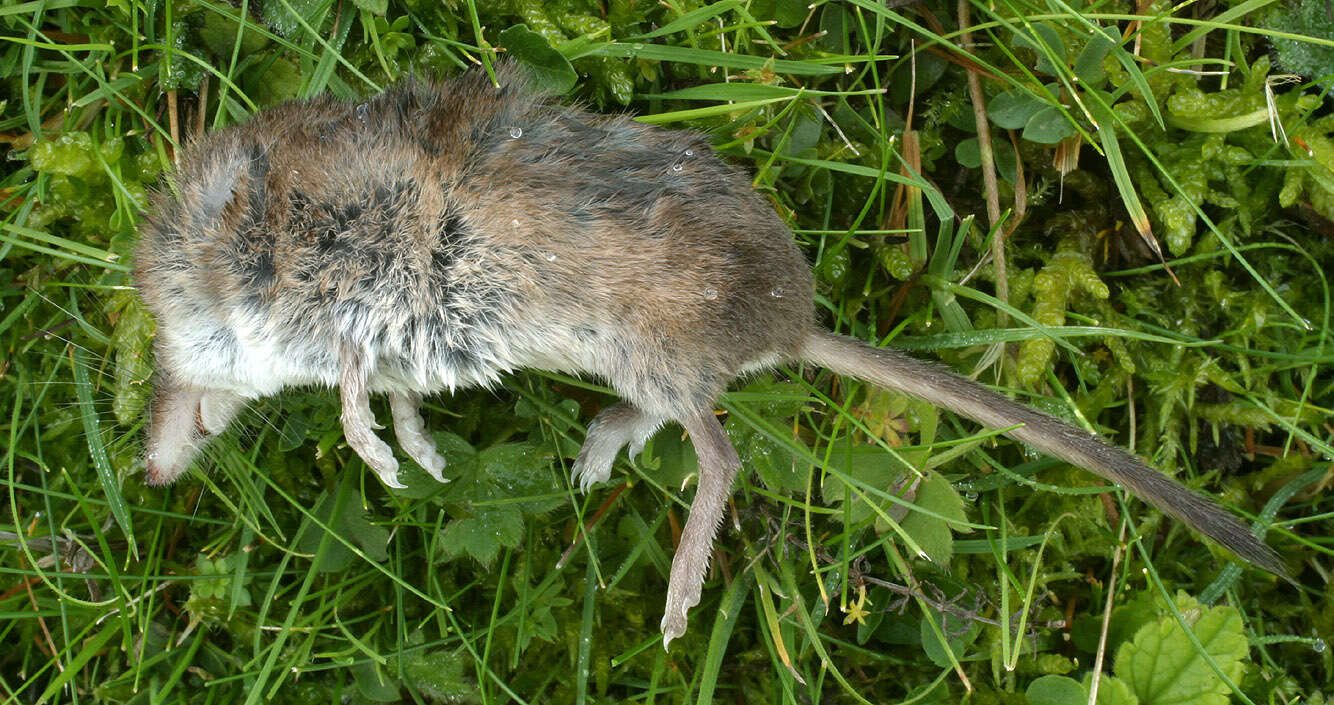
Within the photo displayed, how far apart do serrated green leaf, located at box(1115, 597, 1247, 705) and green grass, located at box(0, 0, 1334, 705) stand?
1 cm

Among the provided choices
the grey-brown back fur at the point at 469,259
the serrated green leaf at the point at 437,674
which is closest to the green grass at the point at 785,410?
the serrated green leaf at the point at 437,674

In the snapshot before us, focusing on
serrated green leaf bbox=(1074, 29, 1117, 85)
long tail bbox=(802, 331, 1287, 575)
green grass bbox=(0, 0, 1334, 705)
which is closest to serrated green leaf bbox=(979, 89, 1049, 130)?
green grass bbox=(0, 0, 1334, 705)

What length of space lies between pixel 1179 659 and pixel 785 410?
4.23ft

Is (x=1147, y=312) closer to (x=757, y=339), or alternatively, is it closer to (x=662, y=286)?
(x=757, y=339)

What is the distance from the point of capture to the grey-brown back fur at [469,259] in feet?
6.08

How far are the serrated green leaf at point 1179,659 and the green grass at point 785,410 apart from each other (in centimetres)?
1

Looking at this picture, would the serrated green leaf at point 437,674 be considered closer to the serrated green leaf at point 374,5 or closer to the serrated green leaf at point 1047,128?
the serrated green leaf at point 374,5

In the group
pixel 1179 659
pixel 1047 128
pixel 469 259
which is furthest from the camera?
pixel 1047 128

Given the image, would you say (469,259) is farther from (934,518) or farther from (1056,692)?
(1056,692)

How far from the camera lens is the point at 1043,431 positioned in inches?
85.8

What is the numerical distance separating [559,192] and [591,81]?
0.76 meters

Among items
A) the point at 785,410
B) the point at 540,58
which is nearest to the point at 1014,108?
the point at 785,410

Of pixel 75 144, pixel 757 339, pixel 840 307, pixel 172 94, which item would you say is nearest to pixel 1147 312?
pixel 840 307

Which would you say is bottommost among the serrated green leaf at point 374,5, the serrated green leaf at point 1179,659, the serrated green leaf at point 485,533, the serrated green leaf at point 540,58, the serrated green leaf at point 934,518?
the serrated green leaf at point 1179,659
